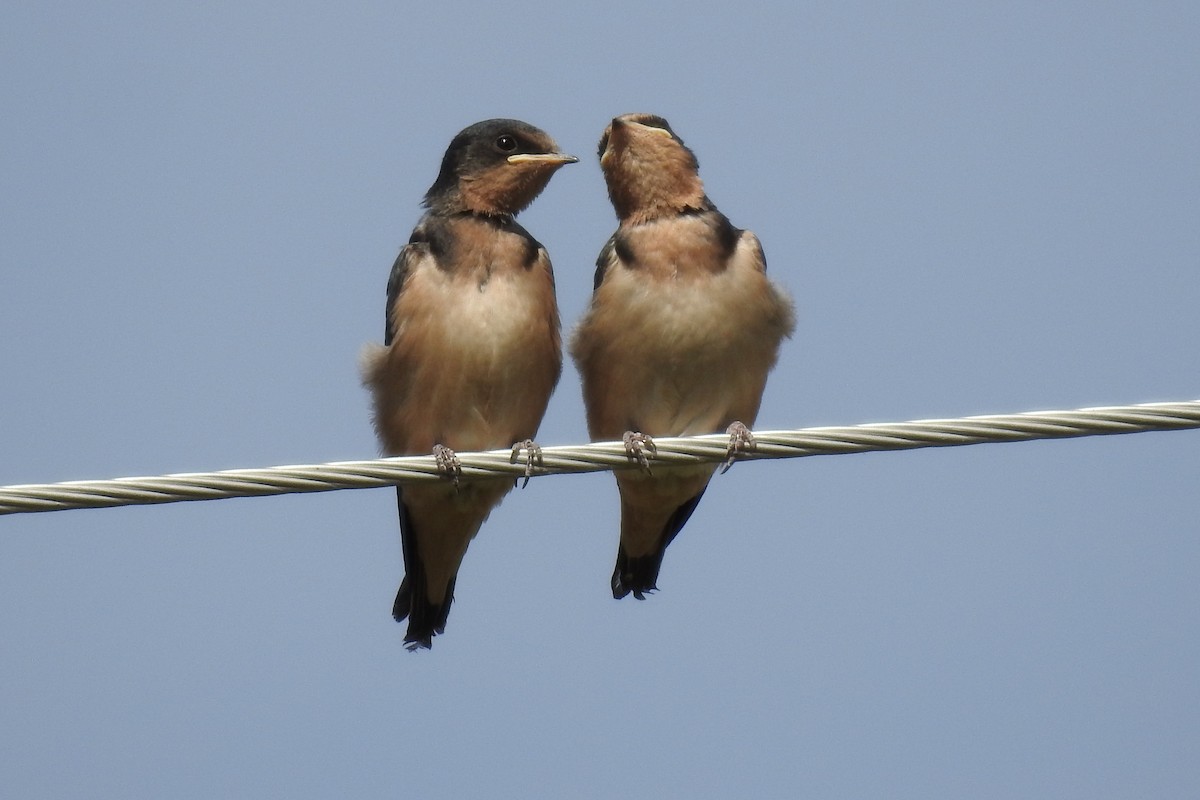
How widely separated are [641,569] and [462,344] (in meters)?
2.02

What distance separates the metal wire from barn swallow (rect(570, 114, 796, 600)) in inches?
91.5

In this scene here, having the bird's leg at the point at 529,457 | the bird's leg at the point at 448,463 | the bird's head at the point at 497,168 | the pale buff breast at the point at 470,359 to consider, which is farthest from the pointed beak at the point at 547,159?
the bird's leg at the point at 529,457

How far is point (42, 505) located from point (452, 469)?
188 cm

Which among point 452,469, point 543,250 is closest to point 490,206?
point 543,250

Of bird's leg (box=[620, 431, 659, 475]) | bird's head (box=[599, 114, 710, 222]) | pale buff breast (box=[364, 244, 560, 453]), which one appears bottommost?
bird's leg (box=[620, 431, 659, 475])

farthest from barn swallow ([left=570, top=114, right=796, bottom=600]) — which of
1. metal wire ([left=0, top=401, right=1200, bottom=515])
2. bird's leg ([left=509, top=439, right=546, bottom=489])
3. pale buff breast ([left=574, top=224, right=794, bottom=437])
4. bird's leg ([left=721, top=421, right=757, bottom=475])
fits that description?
metal wire ([left=0, top=401, right=1200, bottom=515])

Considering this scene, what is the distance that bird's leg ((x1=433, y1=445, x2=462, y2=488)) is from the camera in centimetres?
769

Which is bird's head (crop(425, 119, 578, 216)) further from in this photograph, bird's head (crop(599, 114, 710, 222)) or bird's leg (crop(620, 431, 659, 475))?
bird's leg (crop(620, 431, 659, 475))

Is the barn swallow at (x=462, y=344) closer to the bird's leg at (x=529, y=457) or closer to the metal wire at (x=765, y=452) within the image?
the bird's leg at (x=529, y=457)

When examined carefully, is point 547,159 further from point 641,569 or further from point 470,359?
point 641,569

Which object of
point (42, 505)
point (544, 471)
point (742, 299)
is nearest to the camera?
point (42, 505)

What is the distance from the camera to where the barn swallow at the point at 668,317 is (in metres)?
9.67

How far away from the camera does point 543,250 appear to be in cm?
1007

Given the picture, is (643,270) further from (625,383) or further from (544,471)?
(544,471)
